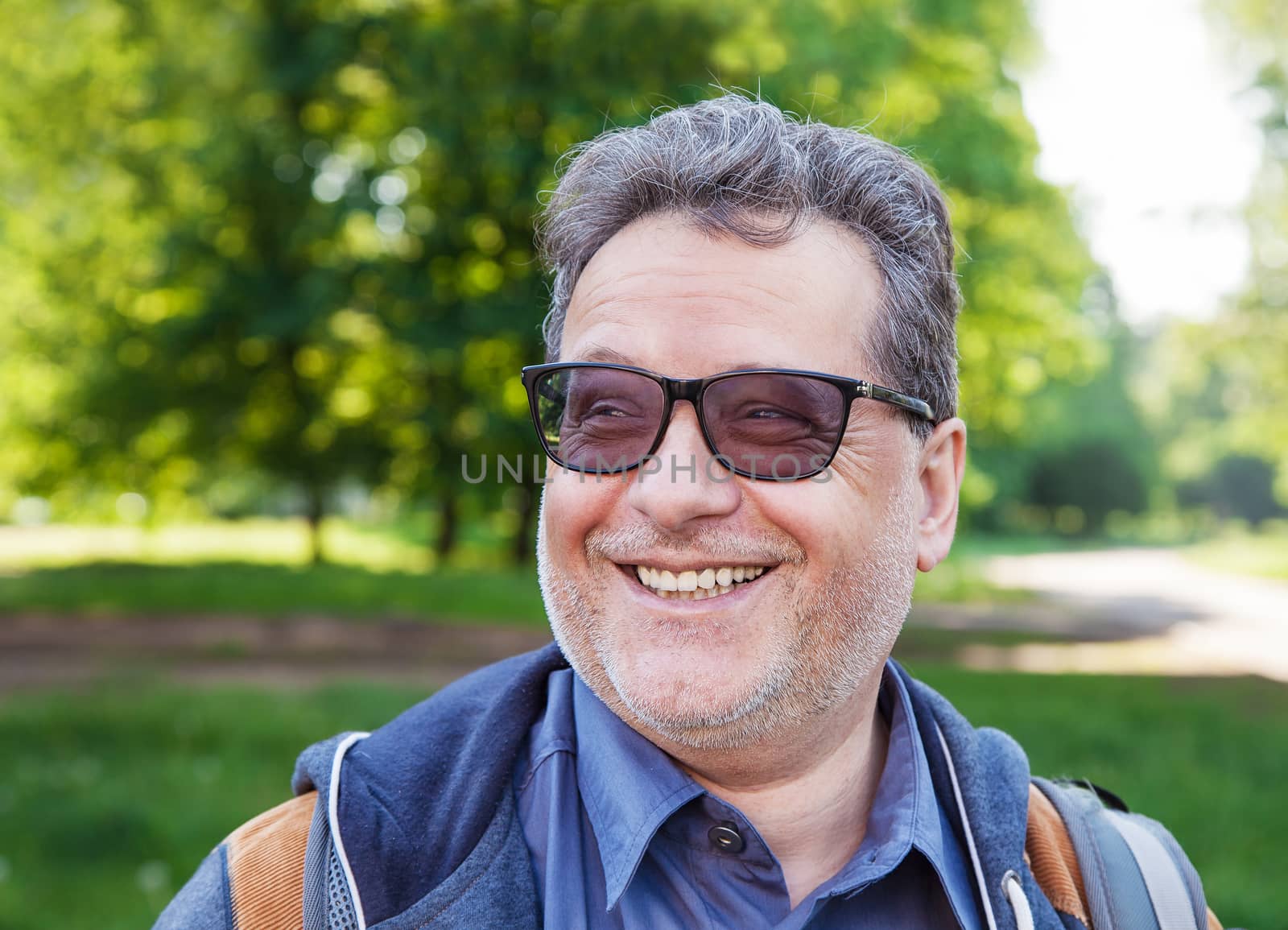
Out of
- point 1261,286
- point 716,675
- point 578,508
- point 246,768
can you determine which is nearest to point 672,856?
point 716,675

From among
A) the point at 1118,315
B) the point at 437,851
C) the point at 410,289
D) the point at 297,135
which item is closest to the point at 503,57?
the point at 410,289

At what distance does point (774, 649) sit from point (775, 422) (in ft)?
1.18

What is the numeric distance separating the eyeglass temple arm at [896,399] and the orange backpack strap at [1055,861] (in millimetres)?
676

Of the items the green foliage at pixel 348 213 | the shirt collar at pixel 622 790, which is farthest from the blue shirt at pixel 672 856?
the green foliage at pixel 348 213

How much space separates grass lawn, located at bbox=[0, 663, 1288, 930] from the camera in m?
4.65

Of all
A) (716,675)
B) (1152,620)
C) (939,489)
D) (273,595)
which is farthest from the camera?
(1152,620)

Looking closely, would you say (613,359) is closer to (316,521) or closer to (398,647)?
(398,647)

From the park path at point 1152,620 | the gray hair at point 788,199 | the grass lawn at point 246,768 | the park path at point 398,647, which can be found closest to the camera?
the gray hair at point 788,199

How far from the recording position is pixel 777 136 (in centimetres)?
186

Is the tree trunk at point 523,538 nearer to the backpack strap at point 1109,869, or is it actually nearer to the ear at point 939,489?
the ear at point 939,489

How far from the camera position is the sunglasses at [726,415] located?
1665 millimetres

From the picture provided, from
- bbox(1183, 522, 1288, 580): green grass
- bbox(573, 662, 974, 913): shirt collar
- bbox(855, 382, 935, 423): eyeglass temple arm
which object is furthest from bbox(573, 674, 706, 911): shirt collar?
bbox(1183, 522, 1288, 580): green grass

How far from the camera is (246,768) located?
5977 millimetres

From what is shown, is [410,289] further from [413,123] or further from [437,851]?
[437,851]
